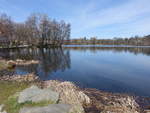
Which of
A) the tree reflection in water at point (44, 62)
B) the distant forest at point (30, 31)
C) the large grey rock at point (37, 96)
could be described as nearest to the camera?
the large grey rock at point (37, 96)

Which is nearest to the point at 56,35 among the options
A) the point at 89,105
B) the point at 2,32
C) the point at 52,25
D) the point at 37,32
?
the point at 52,25

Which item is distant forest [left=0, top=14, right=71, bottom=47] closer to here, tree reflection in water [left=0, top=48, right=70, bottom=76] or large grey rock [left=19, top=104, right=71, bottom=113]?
tree reflection in water [left=0, top=48, right=70, bottom=76]

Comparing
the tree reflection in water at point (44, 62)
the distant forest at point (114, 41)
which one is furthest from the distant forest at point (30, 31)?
the distant forest at point (114, 41)

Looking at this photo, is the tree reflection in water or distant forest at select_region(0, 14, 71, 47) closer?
the tree reflection in water

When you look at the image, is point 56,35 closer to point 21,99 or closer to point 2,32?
point 2,32

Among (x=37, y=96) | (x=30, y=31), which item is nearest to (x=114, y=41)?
(x=30, y=31)

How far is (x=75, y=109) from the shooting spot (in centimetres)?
452

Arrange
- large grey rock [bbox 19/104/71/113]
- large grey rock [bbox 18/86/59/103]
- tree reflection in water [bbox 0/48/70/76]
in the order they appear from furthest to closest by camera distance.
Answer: tree reflection in water [bbox 0/48/70/76]
large grey rock [bbox 18/86/59/103]
large grey rock [bbox 19/104/71/113]

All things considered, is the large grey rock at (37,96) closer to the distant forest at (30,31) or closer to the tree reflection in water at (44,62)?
the tree reflection in water at (44,62)

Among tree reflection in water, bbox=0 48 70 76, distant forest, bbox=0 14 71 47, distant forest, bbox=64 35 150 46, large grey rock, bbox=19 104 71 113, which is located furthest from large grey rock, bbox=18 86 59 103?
distant forest, bbox=64 35 150 46

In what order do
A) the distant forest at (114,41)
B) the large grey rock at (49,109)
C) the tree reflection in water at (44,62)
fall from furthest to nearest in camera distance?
the distant forest at (114,41) → the tree reflection in water at (44,62) → the large grey rock at (49,109)

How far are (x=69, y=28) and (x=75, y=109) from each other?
236 feet

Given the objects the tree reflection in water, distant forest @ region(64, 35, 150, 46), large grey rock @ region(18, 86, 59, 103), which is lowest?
the tree reflection in water

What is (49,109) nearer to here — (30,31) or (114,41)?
(30,31)
